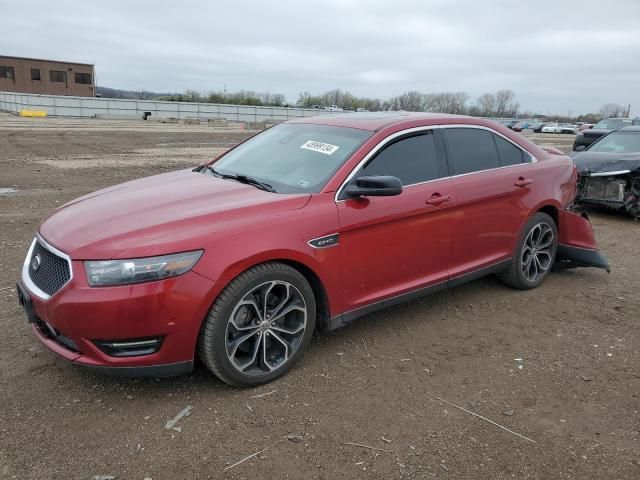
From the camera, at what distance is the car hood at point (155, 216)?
116 inches

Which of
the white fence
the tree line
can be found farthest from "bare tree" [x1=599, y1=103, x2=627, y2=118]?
the white fence

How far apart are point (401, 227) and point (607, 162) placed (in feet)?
21.4

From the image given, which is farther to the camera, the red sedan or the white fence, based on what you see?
the white fence

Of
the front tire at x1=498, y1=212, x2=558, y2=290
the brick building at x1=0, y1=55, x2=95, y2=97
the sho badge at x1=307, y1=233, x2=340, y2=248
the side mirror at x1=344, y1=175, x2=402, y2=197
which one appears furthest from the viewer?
the brick building at x1=0, y1=55, x2=95, y2=97

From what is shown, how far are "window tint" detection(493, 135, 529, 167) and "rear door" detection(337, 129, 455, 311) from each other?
0.81 meters

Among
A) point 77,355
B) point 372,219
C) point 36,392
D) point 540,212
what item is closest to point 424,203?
point 372,219

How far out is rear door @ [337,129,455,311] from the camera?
365 centimetres

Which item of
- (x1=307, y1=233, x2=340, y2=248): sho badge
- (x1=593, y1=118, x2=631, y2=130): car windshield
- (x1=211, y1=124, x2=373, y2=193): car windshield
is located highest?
(x1=593, y1=118, x2=631, y2=130): car windshield

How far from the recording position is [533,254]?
5.16m

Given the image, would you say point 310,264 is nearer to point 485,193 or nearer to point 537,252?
point 485,193

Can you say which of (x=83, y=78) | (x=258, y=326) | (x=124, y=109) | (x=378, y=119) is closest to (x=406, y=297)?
(x=258, y=326)

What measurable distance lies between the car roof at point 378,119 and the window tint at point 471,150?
117 millimetres

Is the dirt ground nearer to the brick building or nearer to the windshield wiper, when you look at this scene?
the windshield wiper

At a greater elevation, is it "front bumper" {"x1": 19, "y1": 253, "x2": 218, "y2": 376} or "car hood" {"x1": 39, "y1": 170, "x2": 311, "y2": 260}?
"car hood" {"x1": 39, "y1": 170, "x2": 311, "y2": 260}
